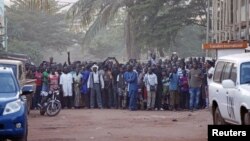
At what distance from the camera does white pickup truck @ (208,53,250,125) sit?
10.2m

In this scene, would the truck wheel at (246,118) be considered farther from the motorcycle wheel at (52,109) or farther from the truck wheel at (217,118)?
the motorcycle wheel at (52,109)

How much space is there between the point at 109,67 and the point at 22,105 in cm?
1217

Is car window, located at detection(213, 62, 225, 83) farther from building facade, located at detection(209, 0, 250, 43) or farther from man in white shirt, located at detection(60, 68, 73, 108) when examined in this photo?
man in white shirt, located at detection(60, 68, 73, 108)

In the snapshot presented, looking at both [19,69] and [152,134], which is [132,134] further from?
[19,69]

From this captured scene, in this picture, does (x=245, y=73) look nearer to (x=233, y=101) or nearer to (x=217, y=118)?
(x=233, y=101)

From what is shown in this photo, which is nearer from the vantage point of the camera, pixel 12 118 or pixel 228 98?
pixel 12 118

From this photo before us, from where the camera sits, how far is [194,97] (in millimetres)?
21344

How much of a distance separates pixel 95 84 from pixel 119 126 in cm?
673

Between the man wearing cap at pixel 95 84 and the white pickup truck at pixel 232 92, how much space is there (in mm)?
9898

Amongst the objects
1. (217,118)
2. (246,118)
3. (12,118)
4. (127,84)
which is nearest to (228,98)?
(246,118)

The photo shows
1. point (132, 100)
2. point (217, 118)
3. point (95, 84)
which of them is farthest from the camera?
point (95, 84)

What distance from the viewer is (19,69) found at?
17297 millimetres

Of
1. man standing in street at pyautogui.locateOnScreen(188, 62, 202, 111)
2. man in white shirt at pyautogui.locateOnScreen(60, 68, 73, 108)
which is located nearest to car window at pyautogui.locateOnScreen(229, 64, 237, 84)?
man standing in street at pyautogui.locateOnScreen(188, 62, 202, 111)

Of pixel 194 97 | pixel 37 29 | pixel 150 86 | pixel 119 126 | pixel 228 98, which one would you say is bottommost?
pixel 119 126
